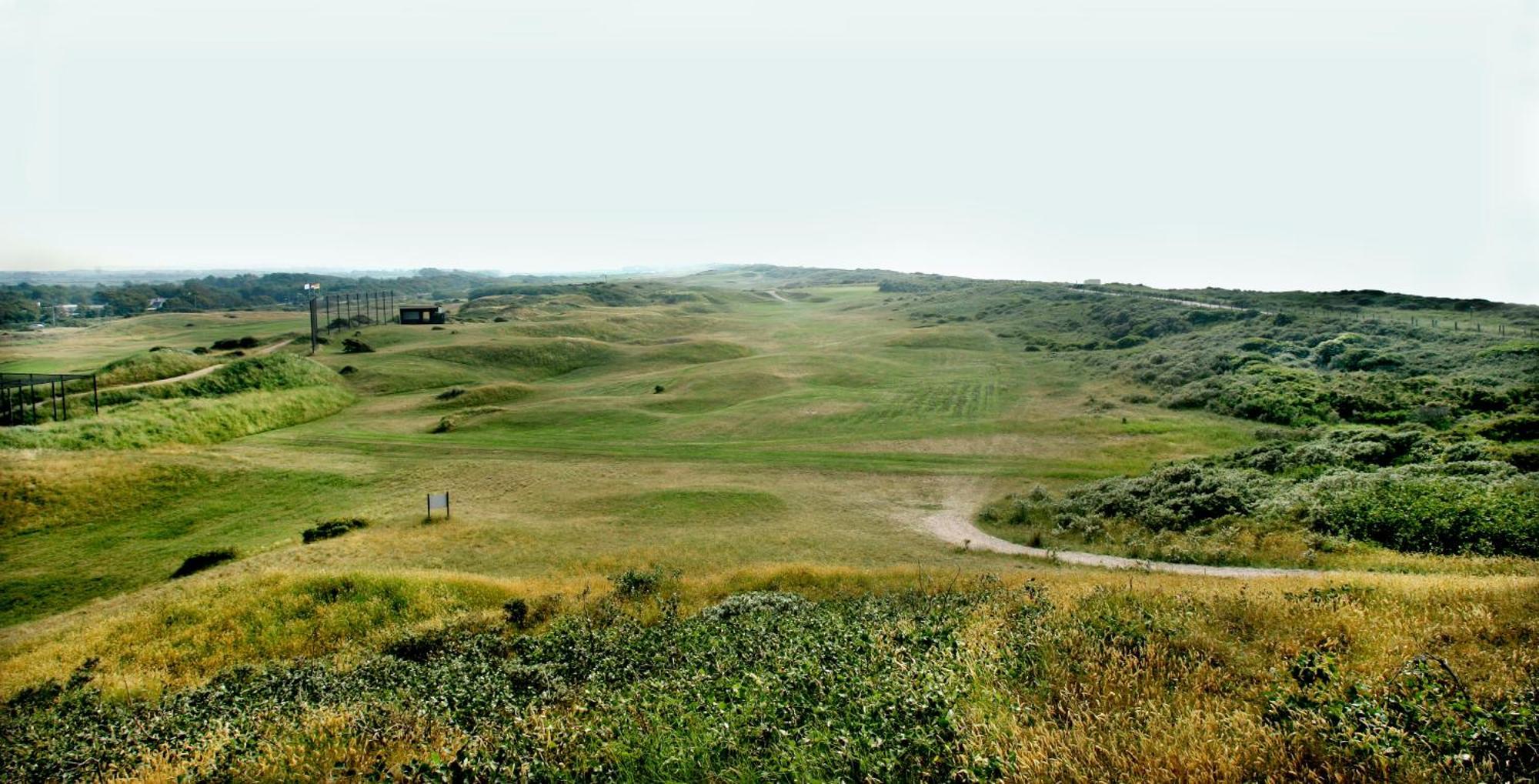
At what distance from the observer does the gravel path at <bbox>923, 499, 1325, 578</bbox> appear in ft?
69.7

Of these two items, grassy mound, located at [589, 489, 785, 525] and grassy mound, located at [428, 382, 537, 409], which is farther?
grassy mound, located at [428, 382, 537, 409]

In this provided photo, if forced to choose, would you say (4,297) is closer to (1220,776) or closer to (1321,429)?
(1220,776)

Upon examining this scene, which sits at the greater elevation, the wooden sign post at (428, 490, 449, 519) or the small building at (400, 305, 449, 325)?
the small building at (400, 305, 449, 325)

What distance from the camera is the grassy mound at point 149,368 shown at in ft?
187

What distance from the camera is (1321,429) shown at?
131 ft

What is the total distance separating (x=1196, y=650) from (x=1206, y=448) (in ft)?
131

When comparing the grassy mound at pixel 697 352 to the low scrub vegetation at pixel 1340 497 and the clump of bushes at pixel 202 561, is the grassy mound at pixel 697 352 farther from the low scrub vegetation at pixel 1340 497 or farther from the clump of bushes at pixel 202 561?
the clump of bushes at pixel 202 561

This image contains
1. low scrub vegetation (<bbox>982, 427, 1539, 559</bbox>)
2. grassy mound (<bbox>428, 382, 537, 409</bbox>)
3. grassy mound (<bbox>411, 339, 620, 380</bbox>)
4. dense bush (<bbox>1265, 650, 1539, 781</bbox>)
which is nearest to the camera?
dense bush (<bbox>1265, 650, 1539, 781</bbox>)

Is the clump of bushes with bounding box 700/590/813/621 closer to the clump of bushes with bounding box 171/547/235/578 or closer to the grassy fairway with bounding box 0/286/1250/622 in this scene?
the grassy fairway with bounding box 0/286/1250/622

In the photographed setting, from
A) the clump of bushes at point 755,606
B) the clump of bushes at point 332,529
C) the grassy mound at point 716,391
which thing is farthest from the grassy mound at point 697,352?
the clump of bushes at point 755,606

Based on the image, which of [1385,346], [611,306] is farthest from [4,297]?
[611,306]

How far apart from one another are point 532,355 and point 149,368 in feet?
128

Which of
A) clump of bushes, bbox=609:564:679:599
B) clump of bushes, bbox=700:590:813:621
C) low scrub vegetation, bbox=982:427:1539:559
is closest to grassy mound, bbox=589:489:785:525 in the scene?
Result: clump of bushes, bbox=609:564:679:599

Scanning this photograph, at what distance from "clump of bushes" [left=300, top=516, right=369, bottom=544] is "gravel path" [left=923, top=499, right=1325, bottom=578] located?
25.2 meters
